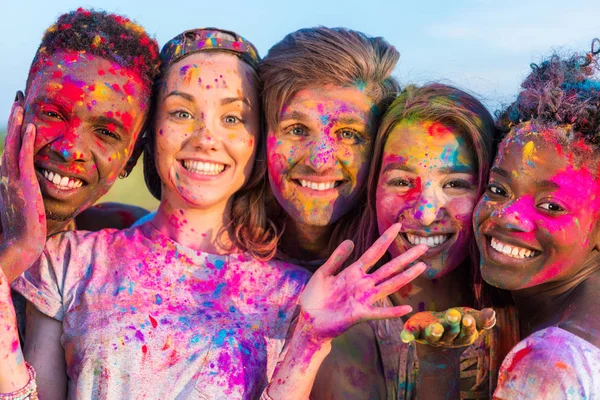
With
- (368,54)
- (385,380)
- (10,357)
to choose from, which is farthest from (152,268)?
(368,54)

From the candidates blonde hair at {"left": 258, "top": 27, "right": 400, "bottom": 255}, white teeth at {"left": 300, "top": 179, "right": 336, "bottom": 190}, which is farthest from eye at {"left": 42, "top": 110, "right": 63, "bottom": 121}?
white teeth at {"left": 300, "top": 179, "right": 336, "bottom": 190}

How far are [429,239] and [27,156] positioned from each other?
6.44 feet

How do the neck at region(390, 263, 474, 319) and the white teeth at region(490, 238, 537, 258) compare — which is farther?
the neck at region(390, 263, 474, 319)

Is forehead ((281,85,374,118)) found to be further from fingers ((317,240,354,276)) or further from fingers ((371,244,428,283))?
fingers ((371,244,428,283))

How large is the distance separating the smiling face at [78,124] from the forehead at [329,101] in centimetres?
81

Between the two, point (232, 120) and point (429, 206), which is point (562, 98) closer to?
point (429, 206)

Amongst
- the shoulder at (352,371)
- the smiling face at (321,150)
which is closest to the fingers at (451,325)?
the shoulder at (352,371)

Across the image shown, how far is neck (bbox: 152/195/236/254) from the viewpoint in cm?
375

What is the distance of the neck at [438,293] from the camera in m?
3.74

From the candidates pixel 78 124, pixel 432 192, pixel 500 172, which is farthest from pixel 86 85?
pixel 500 172

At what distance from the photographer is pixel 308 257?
161 inches

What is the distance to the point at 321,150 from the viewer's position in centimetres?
370

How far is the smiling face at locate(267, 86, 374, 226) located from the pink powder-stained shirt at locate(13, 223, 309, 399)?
354 millimetres

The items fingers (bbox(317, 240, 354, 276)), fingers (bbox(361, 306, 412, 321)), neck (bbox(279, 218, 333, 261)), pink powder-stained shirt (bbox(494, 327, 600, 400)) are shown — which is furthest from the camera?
neck (bbox(279, 218, 333, 261))
